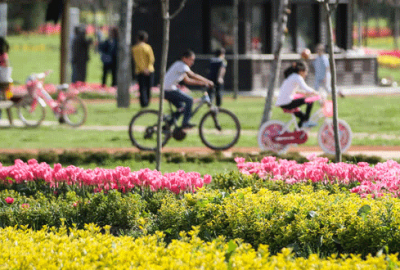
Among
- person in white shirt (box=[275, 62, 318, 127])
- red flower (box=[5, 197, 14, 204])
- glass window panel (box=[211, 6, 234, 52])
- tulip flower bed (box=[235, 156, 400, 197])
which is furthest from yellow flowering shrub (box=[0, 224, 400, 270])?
glass window panel (box=[211, 6, 234, 52])

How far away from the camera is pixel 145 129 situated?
1281 centimetres

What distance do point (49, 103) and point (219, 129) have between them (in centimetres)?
524

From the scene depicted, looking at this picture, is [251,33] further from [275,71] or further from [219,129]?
[219,129]

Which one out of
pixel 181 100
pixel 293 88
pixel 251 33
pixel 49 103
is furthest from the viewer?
pixel 251 33

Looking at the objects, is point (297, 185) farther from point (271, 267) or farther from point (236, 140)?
point (236, 140)

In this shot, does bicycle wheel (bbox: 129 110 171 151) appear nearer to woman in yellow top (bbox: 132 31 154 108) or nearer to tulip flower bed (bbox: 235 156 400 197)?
tulip flower bed (bbox: 235 156 400 197)

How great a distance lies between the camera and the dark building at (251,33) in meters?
27.2

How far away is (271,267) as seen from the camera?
4.73 meters

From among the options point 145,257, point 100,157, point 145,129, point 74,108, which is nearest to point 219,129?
point 145,129

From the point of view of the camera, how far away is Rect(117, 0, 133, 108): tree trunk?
2088 cm

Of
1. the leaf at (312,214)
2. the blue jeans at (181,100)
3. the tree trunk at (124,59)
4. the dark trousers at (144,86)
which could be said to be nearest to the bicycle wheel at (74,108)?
the dark trousers at (144,86)

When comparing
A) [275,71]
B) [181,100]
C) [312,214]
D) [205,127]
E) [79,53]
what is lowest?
[312,214]

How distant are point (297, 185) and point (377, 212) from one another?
1.61 metres

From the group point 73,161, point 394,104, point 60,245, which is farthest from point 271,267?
point 394,104
